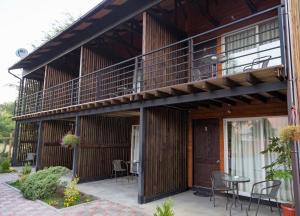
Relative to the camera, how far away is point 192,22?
30.0ft

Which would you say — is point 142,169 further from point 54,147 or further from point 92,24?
point 54,147

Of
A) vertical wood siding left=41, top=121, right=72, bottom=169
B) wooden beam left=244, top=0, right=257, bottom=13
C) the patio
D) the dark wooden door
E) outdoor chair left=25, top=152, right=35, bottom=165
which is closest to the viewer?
the patio

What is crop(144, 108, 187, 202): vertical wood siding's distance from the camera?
701 centimetres

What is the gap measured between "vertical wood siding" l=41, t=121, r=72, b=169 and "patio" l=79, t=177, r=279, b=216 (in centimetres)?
425

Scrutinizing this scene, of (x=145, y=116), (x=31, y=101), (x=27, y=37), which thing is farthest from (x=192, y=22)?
(x=27, y=37)

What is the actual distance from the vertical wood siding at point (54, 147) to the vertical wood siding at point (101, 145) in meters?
3.81

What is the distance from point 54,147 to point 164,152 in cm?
771

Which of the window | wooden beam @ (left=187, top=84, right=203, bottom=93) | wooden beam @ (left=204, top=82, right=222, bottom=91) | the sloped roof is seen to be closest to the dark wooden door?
the window

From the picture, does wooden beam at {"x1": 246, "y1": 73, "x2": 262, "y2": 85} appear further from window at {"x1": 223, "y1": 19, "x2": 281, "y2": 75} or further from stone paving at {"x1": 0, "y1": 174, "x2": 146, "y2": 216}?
stone paving at {"x1": 0, "y1": 174, "x2": 146, "y2": 216}

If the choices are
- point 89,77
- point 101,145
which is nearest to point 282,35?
point 101,145

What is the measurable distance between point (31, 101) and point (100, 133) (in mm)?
7657

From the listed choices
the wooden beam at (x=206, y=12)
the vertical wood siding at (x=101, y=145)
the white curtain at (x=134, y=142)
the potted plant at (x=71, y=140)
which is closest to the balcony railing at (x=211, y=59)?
the wooden beam at (x=206, y=12)

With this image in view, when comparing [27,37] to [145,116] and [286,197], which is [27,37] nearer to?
[145,116]

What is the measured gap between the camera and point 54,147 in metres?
12.8
